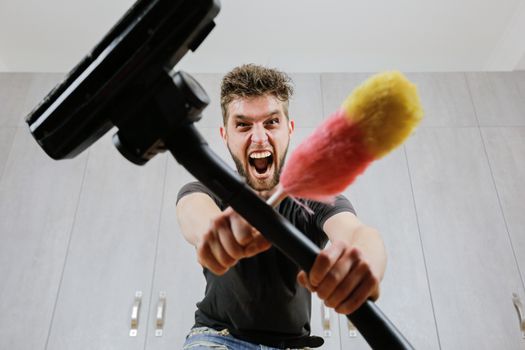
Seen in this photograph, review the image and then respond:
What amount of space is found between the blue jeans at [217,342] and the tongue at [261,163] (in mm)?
415

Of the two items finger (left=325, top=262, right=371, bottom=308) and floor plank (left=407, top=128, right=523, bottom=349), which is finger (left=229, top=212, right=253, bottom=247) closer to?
finger (left=325, top=262, right=371, bottom=308)

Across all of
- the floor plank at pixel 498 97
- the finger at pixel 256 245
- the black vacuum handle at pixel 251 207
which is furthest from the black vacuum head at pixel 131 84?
the floor plank at pixel 498 97

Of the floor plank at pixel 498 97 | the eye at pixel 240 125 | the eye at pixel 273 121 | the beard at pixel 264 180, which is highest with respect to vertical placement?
the floor plank at pixel 498 97

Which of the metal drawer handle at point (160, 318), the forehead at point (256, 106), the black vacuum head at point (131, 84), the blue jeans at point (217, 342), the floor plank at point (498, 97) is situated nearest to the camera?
the black vacuum head at point (131, 84)

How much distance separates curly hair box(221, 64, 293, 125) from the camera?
0.98 metres

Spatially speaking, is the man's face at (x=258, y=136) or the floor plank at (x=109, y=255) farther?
the floor plank at (x=109, y=255)

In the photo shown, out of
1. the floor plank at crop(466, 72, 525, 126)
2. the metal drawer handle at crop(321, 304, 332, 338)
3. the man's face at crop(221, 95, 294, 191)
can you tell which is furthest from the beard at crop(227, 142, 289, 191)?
the floor plank at crop(466, 72, 525, 126)

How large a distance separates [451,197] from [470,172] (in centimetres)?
18

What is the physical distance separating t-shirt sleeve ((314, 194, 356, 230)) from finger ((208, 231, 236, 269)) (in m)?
0.47

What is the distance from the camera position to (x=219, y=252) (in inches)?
16.1

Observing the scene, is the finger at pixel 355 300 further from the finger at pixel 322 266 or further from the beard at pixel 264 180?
the beard at pixel 264 180

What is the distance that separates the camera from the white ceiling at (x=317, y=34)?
2201mm

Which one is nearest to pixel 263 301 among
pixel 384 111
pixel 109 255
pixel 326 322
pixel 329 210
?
pixel 329 210

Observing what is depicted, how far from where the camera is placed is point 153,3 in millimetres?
351
